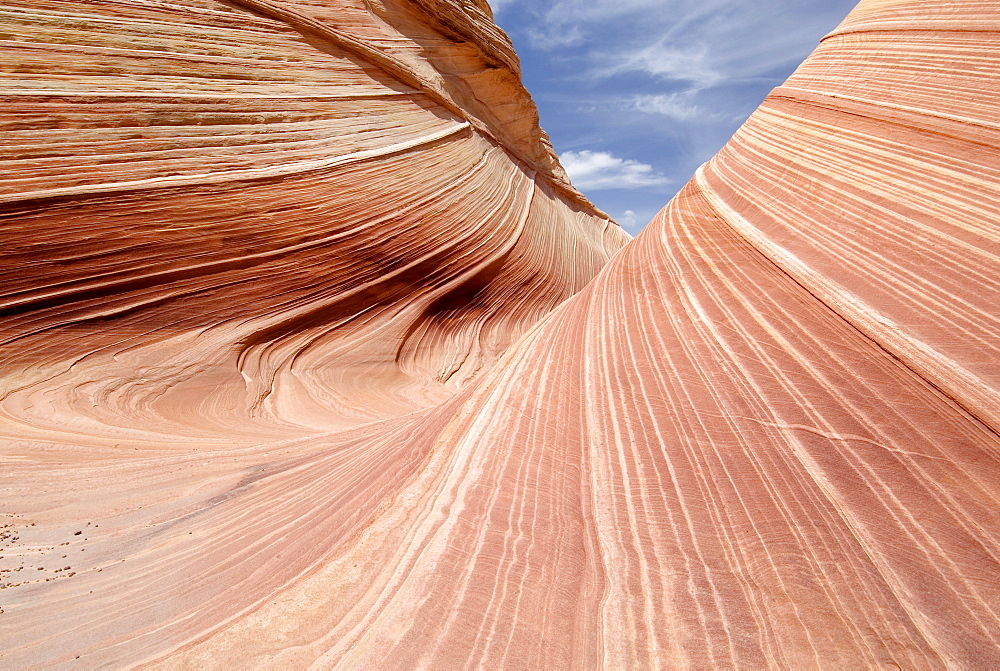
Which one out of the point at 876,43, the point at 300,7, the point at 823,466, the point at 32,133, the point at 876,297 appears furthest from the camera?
the point at 300,7

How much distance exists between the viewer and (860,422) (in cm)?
114

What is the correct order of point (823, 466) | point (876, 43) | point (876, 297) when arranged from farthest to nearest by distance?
point (876, 43), point (876, 297), point (823, 466)

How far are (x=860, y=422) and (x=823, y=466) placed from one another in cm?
14

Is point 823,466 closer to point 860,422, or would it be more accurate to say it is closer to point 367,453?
point 860,422

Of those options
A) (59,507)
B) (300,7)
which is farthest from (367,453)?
(300,7)

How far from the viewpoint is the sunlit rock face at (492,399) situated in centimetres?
90

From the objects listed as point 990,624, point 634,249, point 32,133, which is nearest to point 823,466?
point 990,624

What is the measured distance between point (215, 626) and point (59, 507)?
40.6 inches

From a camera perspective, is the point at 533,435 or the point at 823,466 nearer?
the point at 823,466

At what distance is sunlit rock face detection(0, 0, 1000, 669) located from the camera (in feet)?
2.94

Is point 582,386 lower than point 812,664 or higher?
higher

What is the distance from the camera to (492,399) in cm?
156

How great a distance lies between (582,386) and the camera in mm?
1554

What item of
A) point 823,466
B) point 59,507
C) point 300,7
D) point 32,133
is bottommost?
point 59,507
